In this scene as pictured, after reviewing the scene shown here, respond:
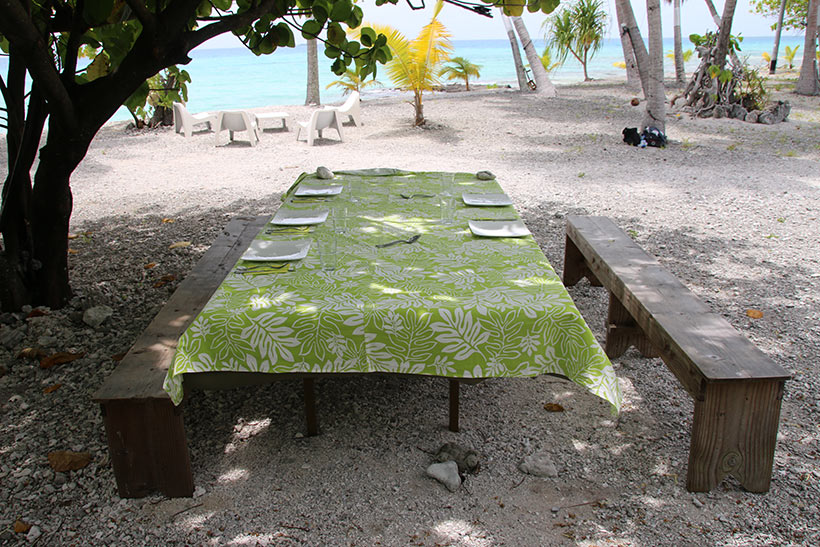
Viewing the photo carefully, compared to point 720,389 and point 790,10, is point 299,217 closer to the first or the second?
point 720,389

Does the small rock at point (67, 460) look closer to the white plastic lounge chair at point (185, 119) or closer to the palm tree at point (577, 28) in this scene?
the white plastic lounge chair at point (185, 119)

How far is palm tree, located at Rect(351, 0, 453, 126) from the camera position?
1127 cm

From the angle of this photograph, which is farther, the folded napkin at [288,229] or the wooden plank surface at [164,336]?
the folded napkin at [288,229]

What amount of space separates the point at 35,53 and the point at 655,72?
8.95 m

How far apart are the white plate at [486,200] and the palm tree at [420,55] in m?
8.31

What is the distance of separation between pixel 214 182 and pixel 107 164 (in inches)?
93.9

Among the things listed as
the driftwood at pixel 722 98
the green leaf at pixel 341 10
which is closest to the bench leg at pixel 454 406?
the green leaf at pixel 341 10

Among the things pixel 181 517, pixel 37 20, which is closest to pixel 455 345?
pixel 181 517

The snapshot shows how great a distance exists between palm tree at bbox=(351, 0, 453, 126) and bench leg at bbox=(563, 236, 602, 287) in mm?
7765

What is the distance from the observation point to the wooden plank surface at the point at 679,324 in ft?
7.55

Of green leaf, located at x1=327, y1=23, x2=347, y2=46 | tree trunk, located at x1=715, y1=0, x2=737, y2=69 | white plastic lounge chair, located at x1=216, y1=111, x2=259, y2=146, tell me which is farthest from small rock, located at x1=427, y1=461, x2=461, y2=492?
tree trunk, located at x1=715, y1=0, x2=737, y2=69

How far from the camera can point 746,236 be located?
5492mm

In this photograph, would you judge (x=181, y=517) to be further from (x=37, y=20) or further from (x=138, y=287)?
(x=37, y=20)

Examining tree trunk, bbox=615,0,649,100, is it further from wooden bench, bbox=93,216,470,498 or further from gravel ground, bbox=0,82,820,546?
wooden bench, bbox=93,216,470,498
